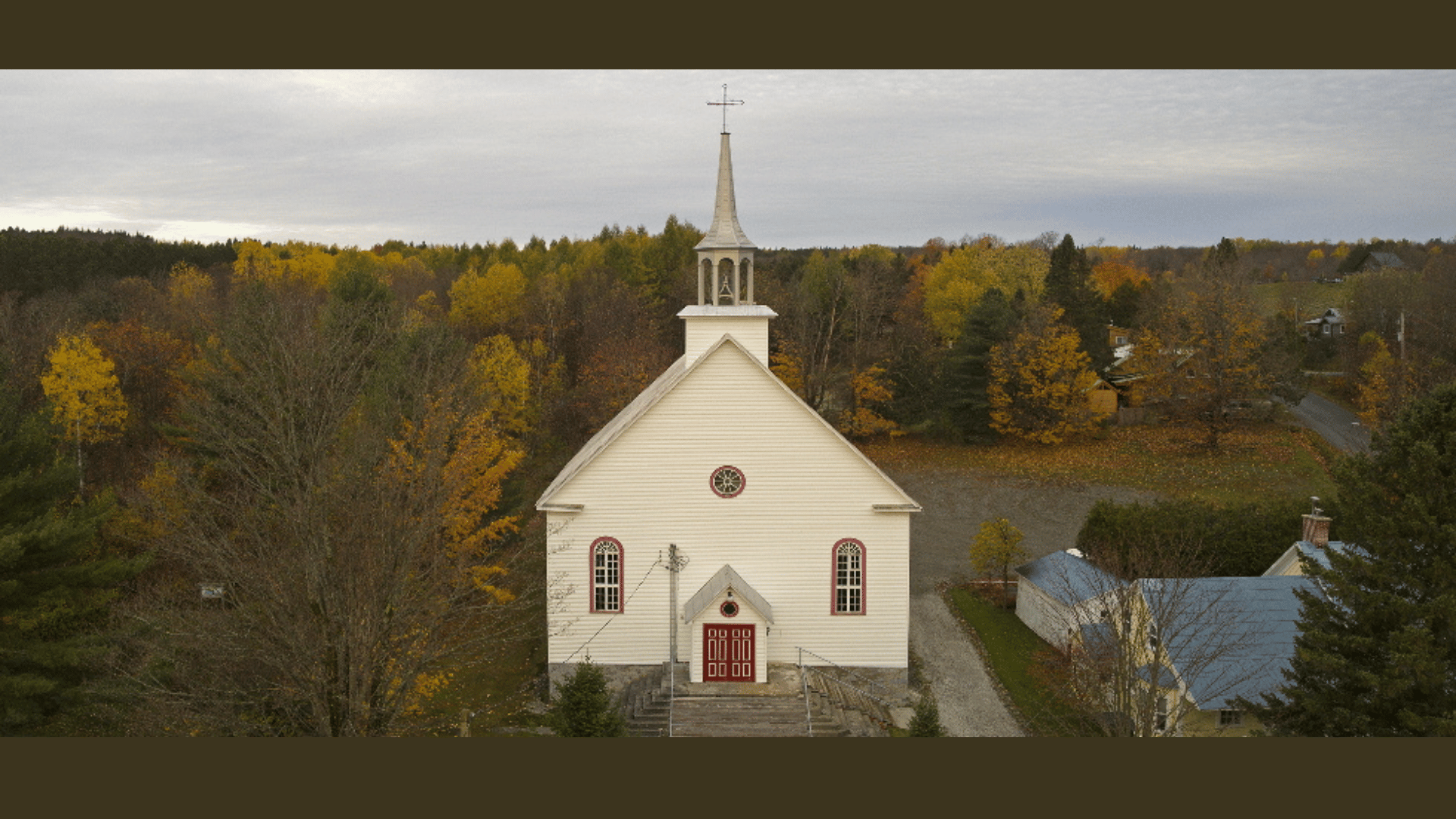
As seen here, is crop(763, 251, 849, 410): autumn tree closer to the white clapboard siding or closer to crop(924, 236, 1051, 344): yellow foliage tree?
crop(924, 236, 1051, 344): yellow foliage tree

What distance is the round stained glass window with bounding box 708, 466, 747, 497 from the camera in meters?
22.1

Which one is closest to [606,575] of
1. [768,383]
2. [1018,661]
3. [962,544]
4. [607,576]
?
[607,576]

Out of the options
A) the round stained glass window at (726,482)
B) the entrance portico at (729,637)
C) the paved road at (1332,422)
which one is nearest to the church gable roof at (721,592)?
the entrance portico at (729,637)

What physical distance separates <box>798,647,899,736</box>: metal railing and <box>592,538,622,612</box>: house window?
177 inches

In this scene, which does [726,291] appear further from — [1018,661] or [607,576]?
[1018,661]

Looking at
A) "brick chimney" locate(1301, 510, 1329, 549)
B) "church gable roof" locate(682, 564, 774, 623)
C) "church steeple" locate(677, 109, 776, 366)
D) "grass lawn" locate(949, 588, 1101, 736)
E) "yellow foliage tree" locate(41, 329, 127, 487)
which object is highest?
"church steeple" locate(677, 109, 776, 366)

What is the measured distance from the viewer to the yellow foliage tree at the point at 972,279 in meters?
63.6

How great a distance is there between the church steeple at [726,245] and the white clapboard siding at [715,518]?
3184 mm

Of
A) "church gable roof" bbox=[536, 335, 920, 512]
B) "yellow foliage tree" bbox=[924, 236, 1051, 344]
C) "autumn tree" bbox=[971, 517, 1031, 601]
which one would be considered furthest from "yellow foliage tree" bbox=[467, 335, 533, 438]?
"yellow foliage tree" bbox=[924, 236, 1051, 344]

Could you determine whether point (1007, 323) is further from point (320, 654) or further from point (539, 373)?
point (320, 654)

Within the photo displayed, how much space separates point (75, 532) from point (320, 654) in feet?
29.2

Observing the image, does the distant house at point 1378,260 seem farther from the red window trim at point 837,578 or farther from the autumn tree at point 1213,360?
the red window trim at point 837,578

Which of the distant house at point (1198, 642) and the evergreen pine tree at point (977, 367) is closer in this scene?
the distant house at point (1198, 642)

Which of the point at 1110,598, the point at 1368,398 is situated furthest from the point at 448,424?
the point at 1368,398
